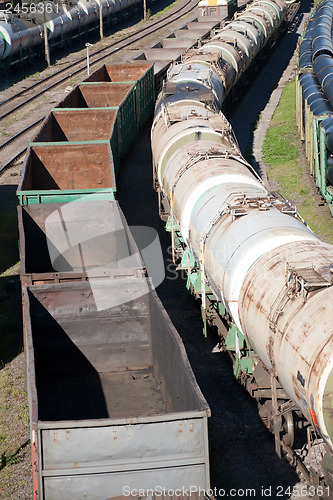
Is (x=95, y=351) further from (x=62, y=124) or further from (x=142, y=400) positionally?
(x=62, y=124)

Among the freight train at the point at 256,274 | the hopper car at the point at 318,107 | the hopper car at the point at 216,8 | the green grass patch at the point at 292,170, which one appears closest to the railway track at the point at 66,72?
the hopper car at the point at 216,8

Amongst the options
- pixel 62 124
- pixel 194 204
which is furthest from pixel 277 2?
pixel 194 204

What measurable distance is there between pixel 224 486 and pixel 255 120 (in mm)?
28254

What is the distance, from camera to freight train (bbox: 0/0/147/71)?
1832 inches

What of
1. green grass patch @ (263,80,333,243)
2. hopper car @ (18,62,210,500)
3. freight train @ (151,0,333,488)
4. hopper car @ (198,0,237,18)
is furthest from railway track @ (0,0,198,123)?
freight train @ (151,0,333,488)

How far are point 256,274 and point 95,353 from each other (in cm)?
323

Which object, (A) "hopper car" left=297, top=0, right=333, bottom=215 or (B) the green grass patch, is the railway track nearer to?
(B) the green grass patch

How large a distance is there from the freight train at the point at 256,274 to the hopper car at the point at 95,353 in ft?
5.27

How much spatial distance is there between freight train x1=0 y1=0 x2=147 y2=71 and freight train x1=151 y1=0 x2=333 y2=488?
28352 mm

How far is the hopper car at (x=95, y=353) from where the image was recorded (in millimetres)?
8008

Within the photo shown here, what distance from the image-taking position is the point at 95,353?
12.4 metres

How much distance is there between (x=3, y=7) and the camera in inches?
2564

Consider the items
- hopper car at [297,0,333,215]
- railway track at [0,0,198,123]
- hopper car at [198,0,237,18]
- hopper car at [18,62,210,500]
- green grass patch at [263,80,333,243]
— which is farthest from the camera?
hopper car at [198,0,237,18]

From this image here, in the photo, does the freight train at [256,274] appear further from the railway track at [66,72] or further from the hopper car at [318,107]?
the railway track at [66,72]
